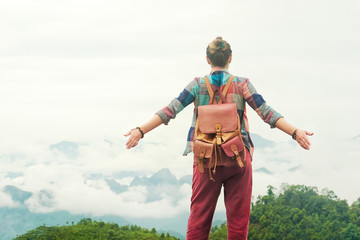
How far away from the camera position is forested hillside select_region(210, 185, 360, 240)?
19828mm

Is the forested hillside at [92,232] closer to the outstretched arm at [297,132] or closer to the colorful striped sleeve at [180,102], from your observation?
the colorful striped sleeve at [180,102]

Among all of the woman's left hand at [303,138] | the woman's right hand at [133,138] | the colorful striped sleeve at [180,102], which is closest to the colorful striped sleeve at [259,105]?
the woman's left hand at [303,138]

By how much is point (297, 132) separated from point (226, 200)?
1.31m

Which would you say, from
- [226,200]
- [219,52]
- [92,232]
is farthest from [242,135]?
[92,232]

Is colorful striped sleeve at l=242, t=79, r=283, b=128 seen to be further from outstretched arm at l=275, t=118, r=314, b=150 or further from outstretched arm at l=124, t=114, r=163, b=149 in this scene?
outstretched arm at l=124, t=114, r=163, b=149

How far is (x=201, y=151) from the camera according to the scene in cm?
634

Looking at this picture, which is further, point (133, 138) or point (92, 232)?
point (92, 232)

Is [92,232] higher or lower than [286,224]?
lower

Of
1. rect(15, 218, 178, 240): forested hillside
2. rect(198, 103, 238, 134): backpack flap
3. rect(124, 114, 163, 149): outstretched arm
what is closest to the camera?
rect(198, 103, 238, 134): backpack flap

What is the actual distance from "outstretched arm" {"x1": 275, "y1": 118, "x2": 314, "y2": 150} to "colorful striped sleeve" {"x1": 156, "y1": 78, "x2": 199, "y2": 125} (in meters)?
1.17

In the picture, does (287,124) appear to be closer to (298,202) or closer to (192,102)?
(192,102)

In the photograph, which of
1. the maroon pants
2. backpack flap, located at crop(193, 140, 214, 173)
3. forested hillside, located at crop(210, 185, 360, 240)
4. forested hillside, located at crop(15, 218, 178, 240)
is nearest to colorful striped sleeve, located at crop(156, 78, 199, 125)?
backpack flap, located at crop(193, 140, 214, 173)

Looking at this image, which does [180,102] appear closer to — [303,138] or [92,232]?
[303,138]

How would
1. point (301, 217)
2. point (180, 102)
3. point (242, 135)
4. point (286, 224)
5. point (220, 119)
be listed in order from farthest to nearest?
point (301, 217)
point (286, 224)
point (180, 102)
point (242, 135)
point (220, 119)
